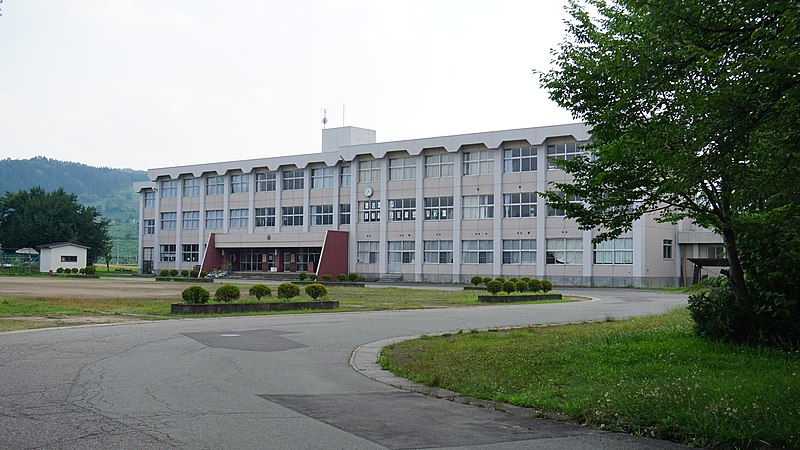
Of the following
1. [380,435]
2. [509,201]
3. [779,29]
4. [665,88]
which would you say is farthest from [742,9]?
[509,201]

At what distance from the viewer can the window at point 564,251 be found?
5994 cm

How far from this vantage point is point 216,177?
84250 millimetres

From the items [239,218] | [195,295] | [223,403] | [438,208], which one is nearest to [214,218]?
[239,218]

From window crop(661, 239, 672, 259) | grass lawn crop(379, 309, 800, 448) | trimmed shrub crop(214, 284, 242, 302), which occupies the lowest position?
grass lawn crop(379, 309, 800, 448)

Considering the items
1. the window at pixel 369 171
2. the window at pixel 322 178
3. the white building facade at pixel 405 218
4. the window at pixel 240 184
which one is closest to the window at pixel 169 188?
the white building facade at pixel 405 218

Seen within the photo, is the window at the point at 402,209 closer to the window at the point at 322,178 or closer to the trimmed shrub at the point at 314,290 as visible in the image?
the window at the point at 322,178

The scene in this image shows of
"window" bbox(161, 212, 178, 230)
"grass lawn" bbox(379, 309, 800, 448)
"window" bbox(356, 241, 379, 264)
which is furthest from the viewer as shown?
"window" bbox(161, 212, 178, 230)

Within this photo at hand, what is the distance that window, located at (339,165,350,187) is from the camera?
242ft

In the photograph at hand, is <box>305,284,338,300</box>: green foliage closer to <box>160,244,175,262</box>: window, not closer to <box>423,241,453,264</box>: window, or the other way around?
<box>423,241,453,264</box>: window

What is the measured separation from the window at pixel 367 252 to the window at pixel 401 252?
1.80 metres

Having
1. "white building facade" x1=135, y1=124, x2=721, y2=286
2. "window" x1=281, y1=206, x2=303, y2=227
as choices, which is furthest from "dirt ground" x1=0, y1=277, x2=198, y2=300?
"window" x1=281, y1=206, x2=303, y2=227

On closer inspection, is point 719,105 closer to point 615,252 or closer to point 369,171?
point 615,252

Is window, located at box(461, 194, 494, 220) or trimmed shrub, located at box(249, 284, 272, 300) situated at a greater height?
window, located at box(461, 194, 494, 220)

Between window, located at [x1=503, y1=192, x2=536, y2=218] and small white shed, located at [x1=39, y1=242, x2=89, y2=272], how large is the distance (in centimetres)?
5088
